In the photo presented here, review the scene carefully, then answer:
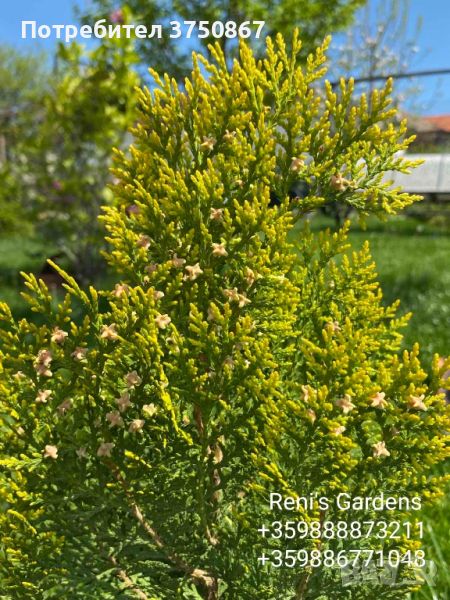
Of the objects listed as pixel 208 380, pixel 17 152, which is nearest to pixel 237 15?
pixel 17 152

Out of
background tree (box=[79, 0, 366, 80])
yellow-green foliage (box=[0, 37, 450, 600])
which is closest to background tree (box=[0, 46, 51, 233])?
background tree (box=[79, 0, 366, 80])

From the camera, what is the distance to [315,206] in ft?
7.23

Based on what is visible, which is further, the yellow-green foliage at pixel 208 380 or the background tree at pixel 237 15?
the background tree at pixel 237 15

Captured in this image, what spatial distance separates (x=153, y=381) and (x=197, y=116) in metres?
0.95

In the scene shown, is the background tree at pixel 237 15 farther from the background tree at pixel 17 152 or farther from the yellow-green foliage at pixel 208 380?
the yellow-green foliage at pixel 208 380

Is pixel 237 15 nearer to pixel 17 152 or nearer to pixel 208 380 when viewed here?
pixel 17 152

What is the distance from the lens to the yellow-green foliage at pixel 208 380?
1959 millimetres

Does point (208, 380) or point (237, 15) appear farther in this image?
point (237, 15)

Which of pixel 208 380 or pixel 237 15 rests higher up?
pixel 237 15

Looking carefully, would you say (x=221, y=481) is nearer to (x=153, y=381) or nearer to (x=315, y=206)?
(x=153, y=381)

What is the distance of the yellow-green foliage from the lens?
6.43ft

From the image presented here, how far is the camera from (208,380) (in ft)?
6.68

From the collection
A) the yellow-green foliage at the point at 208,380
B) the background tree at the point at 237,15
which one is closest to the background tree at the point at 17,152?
the background tree at the point at 237,15

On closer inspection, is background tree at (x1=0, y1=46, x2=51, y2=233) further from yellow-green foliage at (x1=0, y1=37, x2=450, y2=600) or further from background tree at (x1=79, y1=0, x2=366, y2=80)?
yellow-green foliage at (x1=0, y1=37, x2=450, y2=600)
